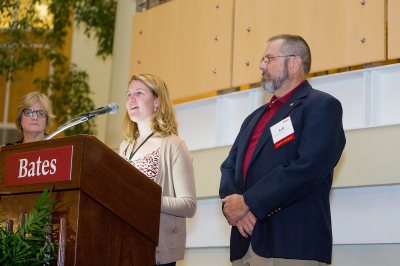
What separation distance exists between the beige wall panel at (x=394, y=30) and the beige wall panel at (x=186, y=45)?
1.48 m

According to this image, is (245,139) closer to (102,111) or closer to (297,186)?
(297,186)

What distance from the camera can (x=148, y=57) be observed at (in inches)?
255

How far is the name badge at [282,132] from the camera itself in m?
3.12

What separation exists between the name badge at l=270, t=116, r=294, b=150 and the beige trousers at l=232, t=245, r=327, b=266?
1.51ft

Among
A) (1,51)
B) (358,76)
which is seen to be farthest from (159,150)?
(1,51)

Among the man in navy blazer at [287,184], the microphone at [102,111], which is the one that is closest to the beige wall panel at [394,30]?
the man in navy blazer at [287,184]

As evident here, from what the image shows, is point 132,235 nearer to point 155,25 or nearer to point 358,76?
point 358,76

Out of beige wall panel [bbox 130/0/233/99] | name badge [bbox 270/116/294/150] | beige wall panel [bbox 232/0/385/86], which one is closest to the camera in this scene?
name badge [bbox 270/116/294/150]

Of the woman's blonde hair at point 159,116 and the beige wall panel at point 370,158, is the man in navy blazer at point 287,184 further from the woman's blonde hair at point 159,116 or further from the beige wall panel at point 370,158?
the beige wall panel at point 370,158

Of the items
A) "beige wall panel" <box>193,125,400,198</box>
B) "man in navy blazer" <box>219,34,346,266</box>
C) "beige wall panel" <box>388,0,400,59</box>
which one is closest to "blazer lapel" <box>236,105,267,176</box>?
"man in navy blazer" <box>219,34,346,266</box>

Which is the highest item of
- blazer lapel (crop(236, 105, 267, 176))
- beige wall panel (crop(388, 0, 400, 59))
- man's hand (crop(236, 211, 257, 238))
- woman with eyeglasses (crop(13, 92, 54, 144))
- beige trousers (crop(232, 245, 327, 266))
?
beige wall panel (crop(388, 0, 400, 59))

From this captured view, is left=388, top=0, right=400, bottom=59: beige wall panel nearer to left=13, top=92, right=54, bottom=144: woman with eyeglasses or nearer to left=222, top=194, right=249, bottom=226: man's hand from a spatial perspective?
left=222, top=194, right=249, bottom=226: man's hand

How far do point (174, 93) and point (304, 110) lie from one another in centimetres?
301

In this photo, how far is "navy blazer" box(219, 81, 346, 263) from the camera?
2.95m
